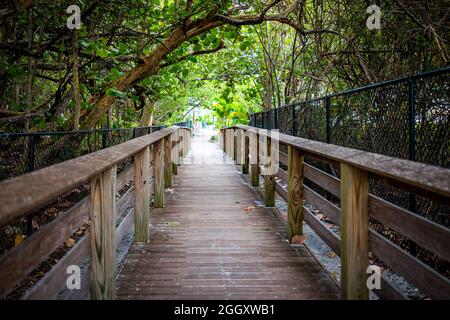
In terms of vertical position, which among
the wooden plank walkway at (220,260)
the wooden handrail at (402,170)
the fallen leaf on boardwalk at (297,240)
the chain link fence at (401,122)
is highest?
the chain link fence at (401,122)

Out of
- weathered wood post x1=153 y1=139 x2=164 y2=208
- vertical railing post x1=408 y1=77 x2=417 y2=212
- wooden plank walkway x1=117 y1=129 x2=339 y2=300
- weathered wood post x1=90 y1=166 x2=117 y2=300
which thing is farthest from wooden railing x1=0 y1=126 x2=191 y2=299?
vertical railing post x1=408 y1=77 x2=417 y2=212

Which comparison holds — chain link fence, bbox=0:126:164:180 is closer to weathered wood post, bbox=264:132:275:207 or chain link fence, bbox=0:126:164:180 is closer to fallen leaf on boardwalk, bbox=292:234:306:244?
weathered wood post, bbox=264:132:275:207

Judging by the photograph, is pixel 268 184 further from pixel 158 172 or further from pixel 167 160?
pixel 167 160

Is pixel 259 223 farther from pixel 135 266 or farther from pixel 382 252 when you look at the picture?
pixel 382 252

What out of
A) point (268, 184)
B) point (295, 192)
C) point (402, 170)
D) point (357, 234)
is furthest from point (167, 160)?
point (402, 170)

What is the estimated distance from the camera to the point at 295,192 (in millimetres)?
4156

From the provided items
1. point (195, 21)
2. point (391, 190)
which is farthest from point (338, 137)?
point (195, 21)

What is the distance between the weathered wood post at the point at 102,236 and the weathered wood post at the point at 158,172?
270 centimetres

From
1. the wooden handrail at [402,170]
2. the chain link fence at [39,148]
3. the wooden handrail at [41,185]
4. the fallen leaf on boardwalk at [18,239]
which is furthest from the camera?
the fallen leaf on boardwalk at [18,239]

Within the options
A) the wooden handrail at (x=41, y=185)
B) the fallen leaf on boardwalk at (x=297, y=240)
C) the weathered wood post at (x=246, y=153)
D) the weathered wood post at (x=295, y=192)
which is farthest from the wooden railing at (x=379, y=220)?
the weathered wood post at (x=246, y=153)

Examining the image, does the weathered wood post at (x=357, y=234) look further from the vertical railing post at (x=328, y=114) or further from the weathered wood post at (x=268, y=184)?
the weathered wood post at (x=268, y=184)

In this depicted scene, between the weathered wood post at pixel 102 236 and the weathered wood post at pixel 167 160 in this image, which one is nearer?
the weathered wood post at pixel 102 236

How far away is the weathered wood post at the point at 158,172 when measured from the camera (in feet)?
17.6

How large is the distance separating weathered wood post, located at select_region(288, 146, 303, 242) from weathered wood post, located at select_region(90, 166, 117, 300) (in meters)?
2.05
